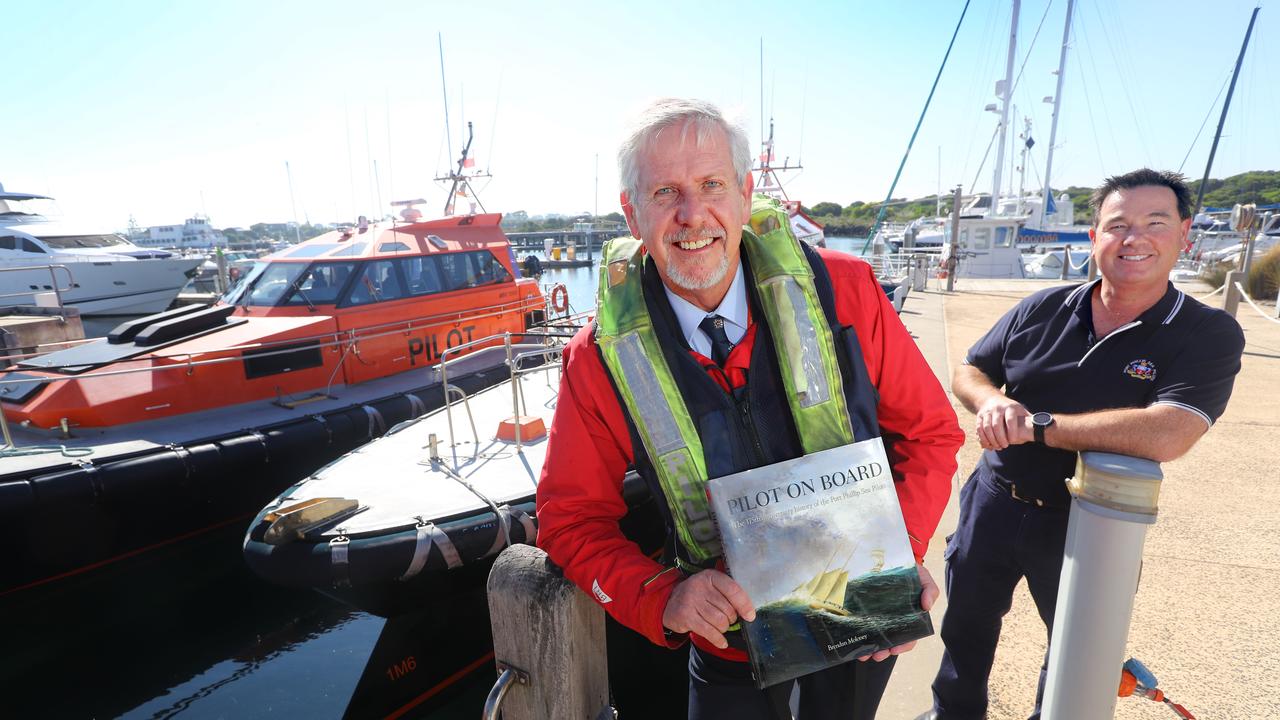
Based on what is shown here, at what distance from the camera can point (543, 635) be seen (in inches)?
52.4

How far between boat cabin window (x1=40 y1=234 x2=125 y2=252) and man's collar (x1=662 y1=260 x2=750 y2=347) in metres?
24.0

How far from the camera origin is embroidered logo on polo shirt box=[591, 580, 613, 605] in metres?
1.26

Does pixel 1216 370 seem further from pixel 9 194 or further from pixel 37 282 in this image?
pixel 9 194

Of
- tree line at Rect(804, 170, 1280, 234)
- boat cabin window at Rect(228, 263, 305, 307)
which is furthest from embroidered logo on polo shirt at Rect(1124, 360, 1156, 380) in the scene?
tree line at Rect(804, 170, 1280, 234)

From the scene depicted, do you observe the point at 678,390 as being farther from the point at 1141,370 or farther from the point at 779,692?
the point at 1141,370

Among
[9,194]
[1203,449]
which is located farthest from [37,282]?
[1203,449]

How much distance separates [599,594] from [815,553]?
45 cm

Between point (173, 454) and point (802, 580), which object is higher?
point (802, 580)

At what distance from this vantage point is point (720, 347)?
4.83 feet

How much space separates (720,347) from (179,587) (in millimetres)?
6178

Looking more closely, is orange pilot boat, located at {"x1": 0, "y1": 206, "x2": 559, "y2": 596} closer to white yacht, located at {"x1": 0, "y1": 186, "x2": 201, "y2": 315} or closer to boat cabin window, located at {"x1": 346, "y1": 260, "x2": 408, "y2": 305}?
boat cabin window, located at {"x1": 346, "y1": 260, "x2": 408, "y2": 305}

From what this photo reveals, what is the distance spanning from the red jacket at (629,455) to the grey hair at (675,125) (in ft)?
1.22

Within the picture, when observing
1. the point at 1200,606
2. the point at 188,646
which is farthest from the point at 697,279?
the point at 188,646

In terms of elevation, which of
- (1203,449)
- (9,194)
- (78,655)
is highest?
(9,194)
